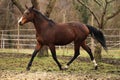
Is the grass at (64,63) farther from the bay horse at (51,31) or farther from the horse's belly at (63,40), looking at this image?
the horse's belly at (63,40)

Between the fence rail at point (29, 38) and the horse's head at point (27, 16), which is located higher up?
the horse's head at point (27, 16)

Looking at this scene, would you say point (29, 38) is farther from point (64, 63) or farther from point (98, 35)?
point (98, 35)

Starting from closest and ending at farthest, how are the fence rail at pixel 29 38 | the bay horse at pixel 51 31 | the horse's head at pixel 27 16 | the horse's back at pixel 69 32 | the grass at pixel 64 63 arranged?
the grass at pixel 64 63, the bay horse at pixel 51 31, the horse's head at pixel 27 16, the horse's back at pixel 69 32, the fence rail at pixel 29 38

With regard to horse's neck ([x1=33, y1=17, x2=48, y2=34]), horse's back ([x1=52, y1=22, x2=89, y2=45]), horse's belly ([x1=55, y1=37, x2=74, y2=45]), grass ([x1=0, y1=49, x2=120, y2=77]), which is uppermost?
horse's neck ([x1=33, y1=17, x2=48, y2=34])

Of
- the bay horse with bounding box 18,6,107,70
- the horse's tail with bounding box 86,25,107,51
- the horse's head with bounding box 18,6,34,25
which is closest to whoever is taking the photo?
the bay horse with bounding box 18,6,107,70

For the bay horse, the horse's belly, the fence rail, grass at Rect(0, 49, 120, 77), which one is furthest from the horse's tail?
the fence rail

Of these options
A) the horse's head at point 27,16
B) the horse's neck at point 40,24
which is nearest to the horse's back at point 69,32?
the horse's neck at point 40,24

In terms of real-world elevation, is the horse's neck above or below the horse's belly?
above

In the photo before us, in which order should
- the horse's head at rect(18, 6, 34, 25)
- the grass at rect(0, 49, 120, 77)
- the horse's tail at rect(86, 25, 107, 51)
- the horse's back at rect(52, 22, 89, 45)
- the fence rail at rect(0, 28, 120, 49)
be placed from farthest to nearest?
the fence rail at rect(0, 28, 120, 49) → the horse's tail at rect(86, 25, 107, 51) → the horse's back at rect(52, 22, 89, 45) → the horse's head at rect(18, 6, 34, 25) → the grass at rect(0, 49, 120, 77)

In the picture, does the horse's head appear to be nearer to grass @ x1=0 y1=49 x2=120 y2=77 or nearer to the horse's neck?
the horse's neck

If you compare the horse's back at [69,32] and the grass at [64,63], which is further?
the horse's back at [69,32]

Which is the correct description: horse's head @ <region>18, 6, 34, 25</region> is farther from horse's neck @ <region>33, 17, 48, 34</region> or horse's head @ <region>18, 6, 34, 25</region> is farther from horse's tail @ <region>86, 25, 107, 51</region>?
horse's tail @ <region>86, 25, 107, 51</region>

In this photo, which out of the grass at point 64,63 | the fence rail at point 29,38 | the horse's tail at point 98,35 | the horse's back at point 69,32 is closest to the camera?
the grass at point 64,63

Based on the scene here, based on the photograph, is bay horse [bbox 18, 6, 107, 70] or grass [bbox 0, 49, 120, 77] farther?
bay horse [bbox 18, 6, 107, 70]
